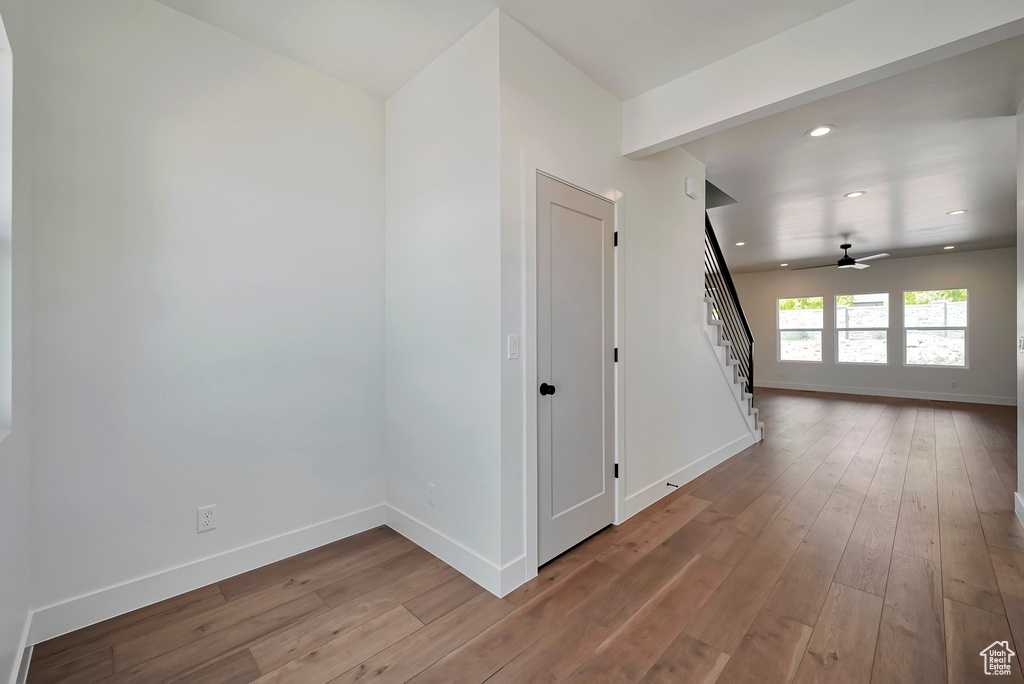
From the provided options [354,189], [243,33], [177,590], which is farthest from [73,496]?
[243,33]

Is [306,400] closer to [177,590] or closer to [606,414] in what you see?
[177,590]

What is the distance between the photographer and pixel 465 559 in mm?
2250

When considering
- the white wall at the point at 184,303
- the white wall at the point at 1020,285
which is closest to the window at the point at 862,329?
the white wall at the point at 1020,285

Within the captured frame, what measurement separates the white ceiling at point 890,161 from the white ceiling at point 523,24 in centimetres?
104

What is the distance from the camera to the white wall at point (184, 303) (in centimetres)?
181

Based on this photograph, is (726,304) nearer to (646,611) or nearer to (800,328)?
(646,611)

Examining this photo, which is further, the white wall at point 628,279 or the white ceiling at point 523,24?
the white wall at point 628,279

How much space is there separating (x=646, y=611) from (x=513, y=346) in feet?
4.39

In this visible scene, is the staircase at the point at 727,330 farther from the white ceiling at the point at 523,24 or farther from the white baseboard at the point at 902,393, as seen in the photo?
the white baseboard at the point at 902,393

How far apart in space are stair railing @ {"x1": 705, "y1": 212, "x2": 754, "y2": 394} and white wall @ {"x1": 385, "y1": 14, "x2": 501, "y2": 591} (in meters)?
2.85

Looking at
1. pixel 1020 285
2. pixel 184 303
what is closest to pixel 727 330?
pixel 1020 285

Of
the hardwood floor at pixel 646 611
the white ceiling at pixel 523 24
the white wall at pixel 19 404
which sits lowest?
the hardwood floor at pixel 646 611

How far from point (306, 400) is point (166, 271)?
0.92 m

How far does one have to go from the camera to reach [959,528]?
2.77 metres
